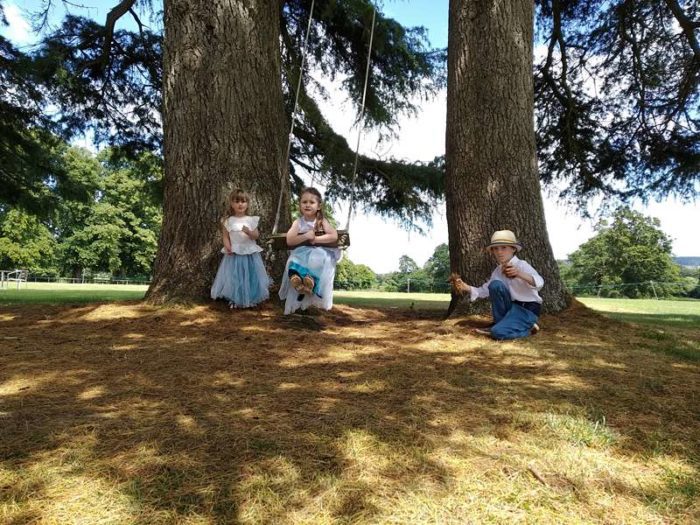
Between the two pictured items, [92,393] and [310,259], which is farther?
[310,259]

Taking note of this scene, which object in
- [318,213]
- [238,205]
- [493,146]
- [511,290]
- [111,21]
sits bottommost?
[511,290]

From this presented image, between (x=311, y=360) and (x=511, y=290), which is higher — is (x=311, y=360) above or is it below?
below

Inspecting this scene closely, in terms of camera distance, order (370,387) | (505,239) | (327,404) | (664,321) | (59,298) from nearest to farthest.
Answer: (327,404)
(370,387)
(505,239)
(664,321)
(59,298)

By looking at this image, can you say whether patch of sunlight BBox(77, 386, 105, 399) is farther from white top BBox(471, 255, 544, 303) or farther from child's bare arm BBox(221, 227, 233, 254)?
white top BBox(471, 255, 544, 303)

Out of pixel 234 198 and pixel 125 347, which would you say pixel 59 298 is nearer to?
pixel 234 198

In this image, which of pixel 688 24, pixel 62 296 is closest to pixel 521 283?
pixel 688 24

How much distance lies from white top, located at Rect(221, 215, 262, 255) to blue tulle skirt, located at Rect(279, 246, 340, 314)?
662mm

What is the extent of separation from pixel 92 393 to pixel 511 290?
365cm

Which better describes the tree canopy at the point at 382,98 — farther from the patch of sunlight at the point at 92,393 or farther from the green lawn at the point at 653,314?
the patch of sunlight at the point at 92,393

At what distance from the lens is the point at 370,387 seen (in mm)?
2736

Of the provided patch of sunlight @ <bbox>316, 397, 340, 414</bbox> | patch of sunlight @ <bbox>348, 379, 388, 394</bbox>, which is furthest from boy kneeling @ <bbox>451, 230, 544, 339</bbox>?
patch of sunlight @ <bbox>316, 397, 340, 414</bbox>

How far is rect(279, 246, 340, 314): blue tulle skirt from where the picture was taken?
4660mm

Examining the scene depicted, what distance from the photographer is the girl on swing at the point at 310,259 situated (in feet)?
15.1

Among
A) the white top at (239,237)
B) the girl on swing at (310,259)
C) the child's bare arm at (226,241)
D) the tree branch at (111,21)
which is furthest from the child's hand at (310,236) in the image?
the tree branch at (111,21)
